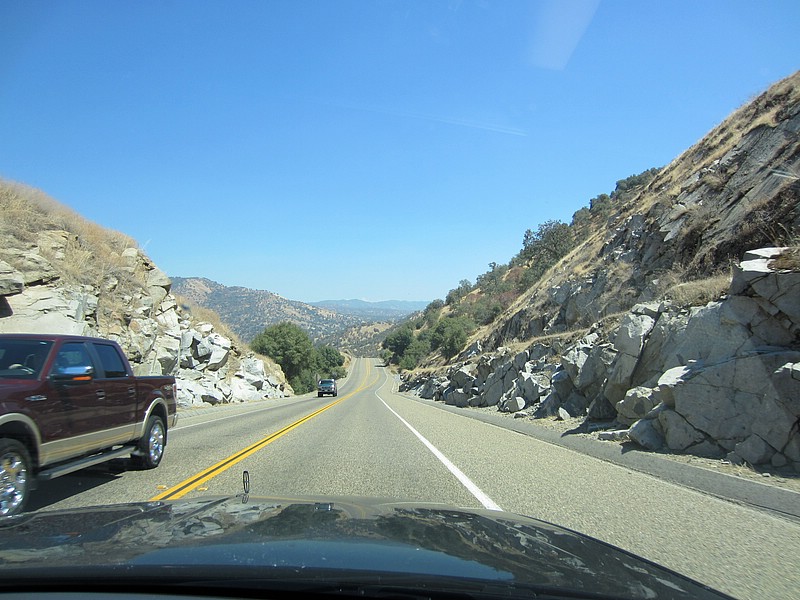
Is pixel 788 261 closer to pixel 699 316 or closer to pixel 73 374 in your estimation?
pixel 699 316

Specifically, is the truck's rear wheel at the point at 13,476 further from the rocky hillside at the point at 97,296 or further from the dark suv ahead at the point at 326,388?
the dark suv ahead at the point at 326,388

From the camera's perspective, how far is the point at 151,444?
966 centimetres

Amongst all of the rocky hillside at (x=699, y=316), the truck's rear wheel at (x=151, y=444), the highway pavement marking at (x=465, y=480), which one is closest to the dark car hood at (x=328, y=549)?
the highway pavement marking at (x=465, y=480)

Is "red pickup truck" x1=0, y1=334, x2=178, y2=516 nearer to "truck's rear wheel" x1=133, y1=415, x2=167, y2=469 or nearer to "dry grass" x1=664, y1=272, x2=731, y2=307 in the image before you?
"truck's rear wheel" x1=133, y1=415, x2=167, y2=469

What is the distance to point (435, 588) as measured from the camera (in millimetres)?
2848

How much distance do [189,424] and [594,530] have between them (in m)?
16.2

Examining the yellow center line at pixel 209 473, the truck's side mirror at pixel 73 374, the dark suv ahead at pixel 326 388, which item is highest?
the truck's side mirror at pixel 73 374

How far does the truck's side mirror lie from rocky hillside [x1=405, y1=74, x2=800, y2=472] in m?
9.84

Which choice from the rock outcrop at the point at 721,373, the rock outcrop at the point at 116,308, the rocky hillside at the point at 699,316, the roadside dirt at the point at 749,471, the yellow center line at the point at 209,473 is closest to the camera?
the yellow center line at the point at 209,473

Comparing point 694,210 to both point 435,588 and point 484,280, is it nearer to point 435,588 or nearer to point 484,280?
point 435,588

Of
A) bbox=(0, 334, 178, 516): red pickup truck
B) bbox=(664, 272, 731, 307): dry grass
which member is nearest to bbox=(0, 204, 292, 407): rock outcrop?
bbox=(0, 334, 178, 516): red pickup truck

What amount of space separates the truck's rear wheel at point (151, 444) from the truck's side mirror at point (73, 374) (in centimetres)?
212

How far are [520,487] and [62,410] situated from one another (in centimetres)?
624

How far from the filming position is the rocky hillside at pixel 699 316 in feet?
31.5
